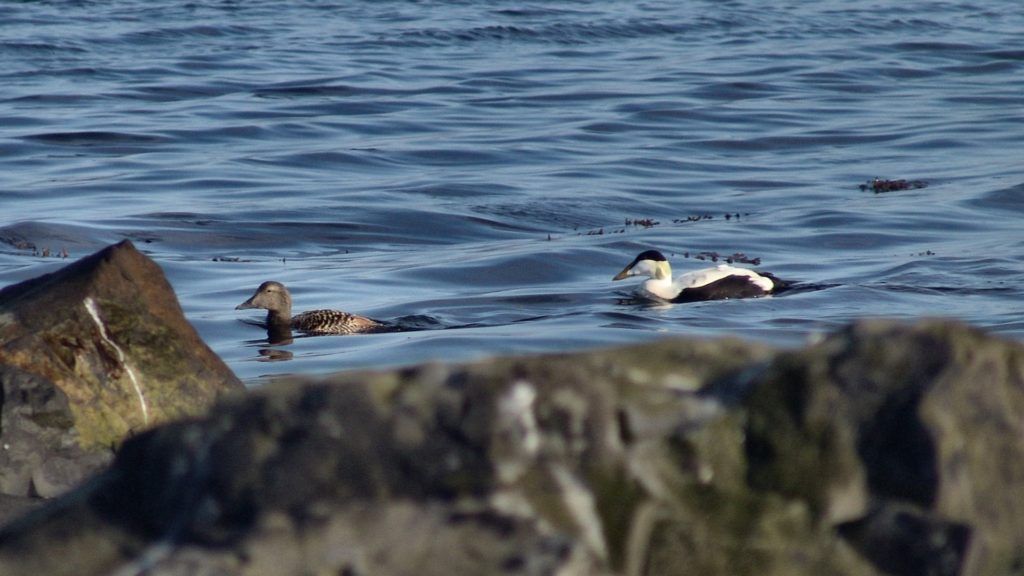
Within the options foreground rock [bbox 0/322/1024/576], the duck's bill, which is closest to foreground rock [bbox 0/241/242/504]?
foreground rock [bbox 0/322/1024/576]

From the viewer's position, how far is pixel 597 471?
2412 mm

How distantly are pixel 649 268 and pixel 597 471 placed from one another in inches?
453

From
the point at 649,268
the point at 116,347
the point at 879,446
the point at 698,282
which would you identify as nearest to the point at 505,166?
the point at 649,268

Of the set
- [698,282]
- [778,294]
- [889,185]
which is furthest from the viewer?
[889,185]

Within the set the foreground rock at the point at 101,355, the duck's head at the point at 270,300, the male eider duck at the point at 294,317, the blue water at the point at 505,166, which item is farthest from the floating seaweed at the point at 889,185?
the foreground rock at the point at 101,355

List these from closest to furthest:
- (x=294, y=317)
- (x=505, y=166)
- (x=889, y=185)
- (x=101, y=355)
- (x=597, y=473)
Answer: (x=597, y=473) → (x=101, y=355) → (x=294, y=317) → (x=889, y=185) → (x=505, y=166)

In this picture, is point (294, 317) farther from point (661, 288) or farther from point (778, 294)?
point (778, 294)

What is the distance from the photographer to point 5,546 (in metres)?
2.45

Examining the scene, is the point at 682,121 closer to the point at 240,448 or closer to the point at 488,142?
the point at 488,142

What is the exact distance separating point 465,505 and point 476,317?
988 centimetres

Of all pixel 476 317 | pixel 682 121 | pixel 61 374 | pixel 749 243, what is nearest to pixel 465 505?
pixel 61 374

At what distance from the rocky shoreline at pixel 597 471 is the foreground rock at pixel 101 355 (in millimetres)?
2606

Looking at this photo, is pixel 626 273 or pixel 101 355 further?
pixel 626 273

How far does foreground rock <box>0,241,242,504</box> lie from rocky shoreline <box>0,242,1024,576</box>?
2.61 m
